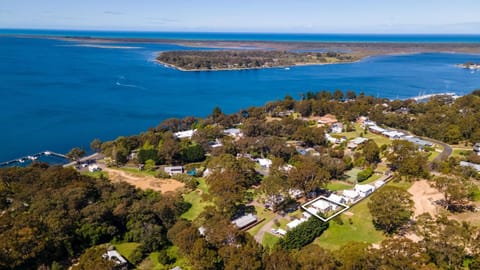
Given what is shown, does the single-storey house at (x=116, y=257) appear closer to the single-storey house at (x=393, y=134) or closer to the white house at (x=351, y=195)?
the white house at (x=351, y=195)

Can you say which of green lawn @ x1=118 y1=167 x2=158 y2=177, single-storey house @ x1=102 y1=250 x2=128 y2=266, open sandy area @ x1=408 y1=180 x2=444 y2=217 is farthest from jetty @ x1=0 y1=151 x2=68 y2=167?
open sandy area @ x1=408 y1=180 x2=444 y2=217

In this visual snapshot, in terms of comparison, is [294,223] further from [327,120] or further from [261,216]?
[327,120]

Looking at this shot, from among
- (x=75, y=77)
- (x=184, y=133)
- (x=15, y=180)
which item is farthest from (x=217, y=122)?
(x=75, y=77)

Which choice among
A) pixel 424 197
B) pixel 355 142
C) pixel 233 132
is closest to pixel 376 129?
pixel 355 142

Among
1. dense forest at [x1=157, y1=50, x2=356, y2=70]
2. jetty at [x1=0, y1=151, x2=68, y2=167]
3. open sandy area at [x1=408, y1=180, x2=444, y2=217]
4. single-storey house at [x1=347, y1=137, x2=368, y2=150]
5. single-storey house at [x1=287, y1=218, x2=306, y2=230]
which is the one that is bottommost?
jetty at [x1=0, y1=151, x2=68, y2=167]

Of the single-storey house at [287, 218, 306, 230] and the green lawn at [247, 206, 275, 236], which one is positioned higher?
the single-storey house at [287, 218, 306, 230]

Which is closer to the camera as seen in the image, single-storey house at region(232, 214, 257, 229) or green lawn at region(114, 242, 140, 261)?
green lawn at region(114, 242, 140, 261)

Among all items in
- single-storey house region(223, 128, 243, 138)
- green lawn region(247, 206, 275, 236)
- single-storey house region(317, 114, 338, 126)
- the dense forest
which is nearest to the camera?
green lawn region(247, 206, 275, 236)

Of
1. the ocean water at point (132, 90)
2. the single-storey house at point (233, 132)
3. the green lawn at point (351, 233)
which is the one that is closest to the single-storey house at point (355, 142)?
the single-storey house at point (233, 132)

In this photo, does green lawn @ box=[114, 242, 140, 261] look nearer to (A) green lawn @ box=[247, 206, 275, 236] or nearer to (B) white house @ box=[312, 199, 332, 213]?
(A) green lawn @ box=[247, 206, 275, 236]
